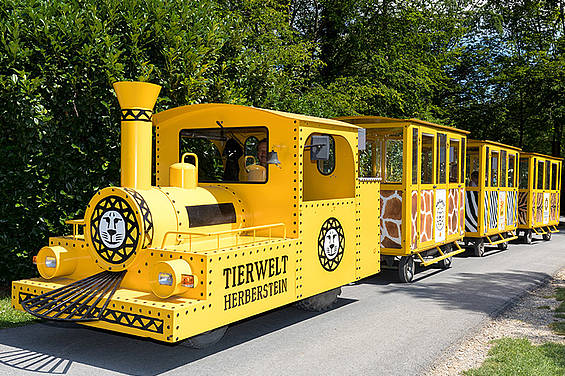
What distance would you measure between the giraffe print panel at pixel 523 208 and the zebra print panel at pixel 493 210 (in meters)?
3.01

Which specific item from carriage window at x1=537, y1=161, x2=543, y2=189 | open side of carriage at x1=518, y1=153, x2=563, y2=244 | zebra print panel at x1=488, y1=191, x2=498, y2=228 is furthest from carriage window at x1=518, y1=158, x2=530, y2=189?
zebra print panel at x1=488, y1=191, x2=498, y2=228

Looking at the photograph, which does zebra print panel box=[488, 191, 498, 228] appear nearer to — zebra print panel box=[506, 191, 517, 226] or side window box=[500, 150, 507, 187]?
side window box=[500, 150, 507, 187]

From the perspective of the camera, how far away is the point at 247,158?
24.5ft

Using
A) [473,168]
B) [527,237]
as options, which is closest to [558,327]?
[473,168]

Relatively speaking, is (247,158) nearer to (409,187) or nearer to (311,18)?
(409,187)

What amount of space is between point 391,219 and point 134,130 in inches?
214

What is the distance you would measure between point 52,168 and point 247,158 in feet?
9.21

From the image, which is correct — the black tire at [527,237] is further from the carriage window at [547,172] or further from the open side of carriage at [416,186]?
the open side of carriage at [416,186]

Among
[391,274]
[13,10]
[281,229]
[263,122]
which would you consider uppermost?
[13,10]

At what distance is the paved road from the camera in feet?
16.9

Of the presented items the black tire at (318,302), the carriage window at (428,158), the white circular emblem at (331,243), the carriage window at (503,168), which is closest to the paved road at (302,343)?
the black tire at (318,302)

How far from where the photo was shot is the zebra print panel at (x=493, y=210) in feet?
46.3

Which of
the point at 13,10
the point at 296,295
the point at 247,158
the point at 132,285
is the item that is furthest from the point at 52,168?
the point at 296,295

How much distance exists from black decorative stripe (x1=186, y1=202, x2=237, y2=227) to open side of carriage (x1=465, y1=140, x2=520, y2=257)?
9.15m
